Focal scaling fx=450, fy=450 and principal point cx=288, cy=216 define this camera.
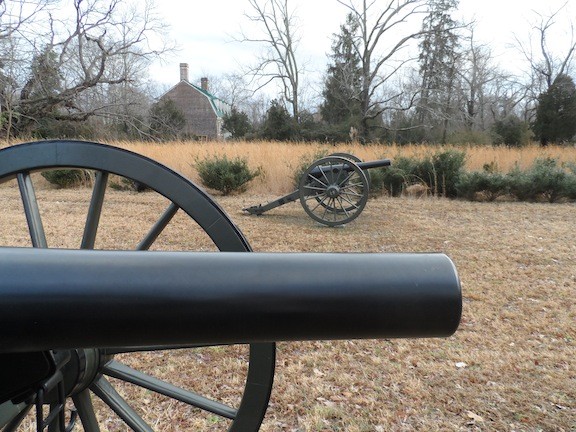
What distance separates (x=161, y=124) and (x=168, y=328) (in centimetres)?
2569

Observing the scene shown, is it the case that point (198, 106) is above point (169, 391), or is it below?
above

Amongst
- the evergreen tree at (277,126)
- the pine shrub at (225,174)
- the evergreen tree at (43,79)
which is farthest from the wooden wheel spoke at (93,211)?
the evergreen tree at (277,126)

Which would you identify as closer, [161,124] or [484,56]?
[161,124]

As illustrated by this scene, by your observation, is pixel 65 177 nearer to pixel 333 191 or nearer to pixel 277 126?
pixel 333 191

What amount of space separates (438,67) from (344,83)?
8458 millimetres

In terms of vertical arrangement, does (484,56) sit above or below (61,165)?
above

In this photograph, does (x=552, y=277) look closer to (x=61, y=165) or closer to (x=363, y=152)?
(x=61, y=165)

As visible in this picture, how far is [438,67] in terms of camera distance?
110 feet

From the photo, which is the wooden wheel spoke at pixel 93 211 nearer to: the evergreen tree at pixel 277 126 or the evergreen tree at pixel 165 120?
the evergreen tree at pixel 165 120

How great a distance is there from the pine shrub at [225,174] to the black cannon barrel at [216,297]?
1109cm

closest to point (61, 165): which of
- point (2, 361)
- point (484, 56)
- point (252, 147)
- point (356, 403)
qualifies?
point (2, 361)

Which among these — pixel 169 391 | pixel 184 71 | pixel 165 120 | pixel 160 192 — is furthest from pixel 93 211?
pixel 184 71

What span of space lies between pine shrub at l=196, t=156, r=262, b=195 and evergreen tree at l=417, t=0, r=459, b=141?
64.7ft

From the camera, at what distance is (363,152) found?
551 inches
